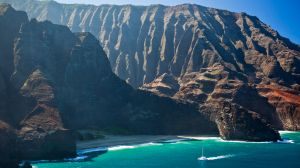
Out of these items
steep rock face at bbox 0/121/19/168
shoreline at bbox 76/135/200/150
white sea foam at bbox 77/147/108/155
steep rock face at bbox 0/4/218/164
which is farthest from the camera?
shoreline at bbox 76/135/200/150

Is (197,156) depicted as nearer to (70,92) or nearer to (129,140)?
(129,140)

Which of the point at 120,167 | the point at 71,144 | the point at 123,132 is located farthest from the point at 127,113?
the point at 120,167

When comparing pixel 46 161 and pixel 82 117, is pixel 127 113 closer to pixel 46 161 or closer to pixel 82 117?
pixel 82 117

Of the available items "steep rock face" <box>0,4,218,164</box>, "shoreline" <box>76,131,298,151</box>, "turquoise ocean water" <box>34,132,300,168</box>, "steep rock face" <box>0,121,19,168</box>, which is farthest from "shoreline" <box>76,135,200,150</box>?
"steep rock face" <box>0,121,19,168</box>

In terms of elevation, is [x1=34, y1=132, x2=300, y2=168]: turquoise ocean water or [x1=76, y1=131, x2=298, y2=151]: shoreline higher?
[x1=76, y1=131, x2=298, y2=151]: shoreline

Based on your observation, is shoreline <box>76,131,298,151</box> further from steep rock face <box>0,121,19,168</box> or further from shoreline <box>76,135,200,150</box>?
steep rock face <box>0,121,19,168</box>

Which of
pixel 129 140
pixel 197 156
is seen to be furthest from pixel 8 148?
pixel 129 140
